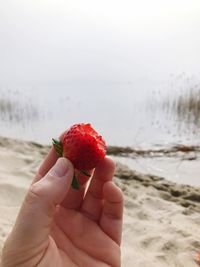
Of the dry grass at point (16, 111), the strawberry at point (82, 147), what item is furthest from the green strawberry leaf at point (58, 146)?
the dry grass at point (16, 111)

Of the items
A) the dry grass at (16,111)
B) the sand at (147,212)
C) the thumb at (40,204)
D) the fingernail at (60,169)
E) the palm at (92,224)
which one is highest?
the fingernail at (60,169)

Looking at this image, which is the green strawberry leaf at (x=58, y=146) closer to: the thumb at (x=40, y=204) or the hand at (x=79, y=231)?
the hand at (x=79, y=231)

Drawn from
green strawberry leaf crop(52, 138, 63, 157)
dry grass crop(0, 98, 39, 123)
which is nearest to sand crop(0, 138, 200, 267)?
green strawberry leaf crop(52, 138, 63, 157)

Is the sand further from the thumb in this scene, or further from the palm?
the thumb

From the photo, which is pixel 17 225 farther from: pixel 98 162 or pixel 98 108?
pixel 98 108

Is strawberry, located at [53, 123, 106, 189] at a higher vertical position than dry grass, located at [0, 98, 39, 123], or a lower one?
higher

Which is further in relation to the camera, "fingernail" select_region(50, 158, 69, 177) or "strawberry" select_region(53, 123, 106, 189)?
"strawberry" select_region(53, 123, 106, 189)
